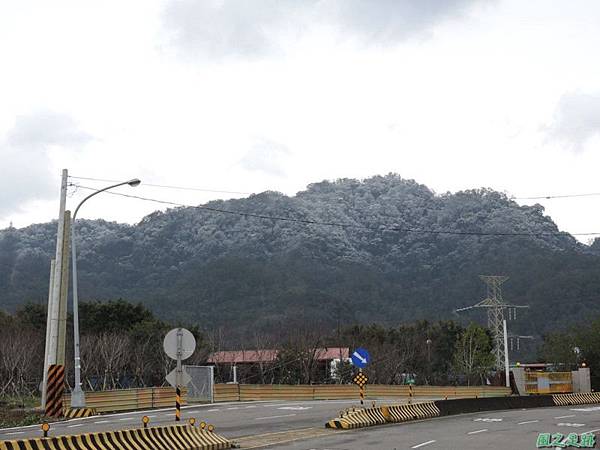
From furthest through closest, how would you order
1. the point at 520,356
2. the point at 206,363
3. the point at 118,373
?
the point at 520,356, the point at 206,363, the point at 118,373

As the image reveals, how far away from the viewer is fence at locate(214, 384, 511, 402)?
1757 inches

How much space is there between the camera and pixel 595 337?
8000 cm

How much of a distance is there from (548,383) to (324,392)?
2029 centimetres

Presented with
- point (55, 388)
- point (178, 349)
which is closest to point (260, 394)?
point (55, 388)

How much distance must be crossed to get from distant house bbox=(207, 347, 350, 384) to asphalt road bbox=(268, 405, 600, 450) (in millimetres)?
48333

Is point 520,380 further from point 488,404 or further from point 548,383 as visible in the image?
point 488,404

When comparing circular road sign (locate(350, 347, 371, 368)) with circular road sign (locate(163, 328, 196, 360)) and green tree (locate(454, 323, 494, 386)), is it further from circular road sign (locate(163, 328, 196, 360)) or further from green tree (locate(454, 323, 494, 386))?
green tree (locate(454, 323, 494, 386))

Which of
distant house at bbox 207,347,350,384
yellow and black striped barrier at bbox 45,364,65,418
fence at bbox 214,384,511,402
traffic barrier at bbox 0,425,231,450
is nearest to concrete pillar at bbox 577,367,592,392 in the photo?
fence at bbox 214,384,511,402

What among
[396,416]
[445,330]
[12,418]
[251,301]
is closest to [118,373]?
[12,418]

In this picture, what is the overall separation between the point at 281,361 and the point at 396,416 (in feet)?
164

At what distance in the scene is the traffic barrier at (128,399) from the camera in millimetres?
35688

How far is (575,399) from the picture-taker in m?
49.5

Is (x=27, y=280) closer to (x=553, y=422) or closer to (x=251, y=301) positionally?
(x=251, y=301)

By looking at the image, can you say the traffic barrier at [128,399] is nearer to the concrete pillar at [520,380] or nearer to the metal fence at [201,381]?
the metal fence at [201,381]
